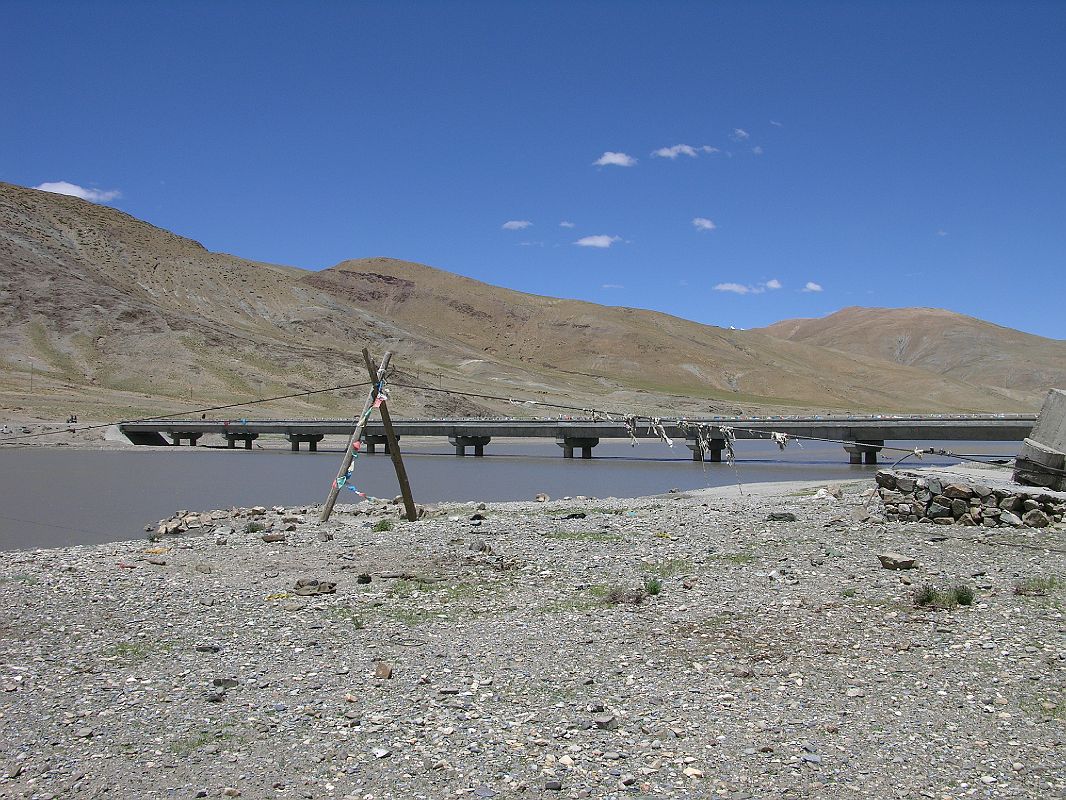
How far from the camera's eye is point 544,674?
29.4ft

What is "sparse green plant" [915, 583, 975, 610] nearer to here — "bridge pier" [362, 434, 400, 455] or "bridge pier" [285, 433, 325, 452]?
"bridge pier" [362, 434, 400, 455]

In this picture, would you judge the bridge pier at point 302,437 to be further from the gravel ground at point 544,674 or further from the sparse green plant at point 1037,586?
the sparse green plant at point 1037,586

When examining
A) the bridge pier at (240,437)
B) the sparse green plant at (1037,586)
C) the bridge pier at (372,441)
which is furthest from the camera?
the bridge pier at (240,437)

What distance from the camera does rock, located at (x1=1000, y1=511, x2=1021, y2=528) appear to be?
16.3 meters

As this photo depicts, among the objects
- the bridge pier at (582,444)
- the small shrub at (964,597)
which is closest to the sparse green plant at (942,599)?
the small shrub at (964,597)

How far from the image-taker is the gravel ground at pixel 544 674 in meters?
6.71

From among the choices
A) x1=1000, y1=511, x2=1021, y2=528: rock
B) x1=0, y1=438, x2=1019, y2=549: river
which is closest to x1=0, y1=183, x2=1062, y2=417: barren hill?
x1=0, y1=438, x2=1019, y2=549: river

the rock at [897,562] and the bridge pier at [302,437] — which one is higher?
the rock at [897,562]

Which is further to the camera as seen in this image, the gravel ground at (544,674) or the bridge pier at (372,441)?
the bridge pier at (372,441)

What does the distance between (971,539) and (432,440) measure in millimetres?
83931

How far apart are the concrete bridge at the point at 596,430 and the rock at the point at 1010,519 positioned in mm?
30356

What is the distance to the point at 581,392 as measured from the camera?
539ft

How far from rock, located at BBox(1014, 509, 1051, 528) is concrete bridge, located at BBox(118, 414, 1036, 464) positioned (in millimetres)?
30750

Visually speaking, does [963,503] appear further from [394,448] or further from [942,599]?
[394,448]
